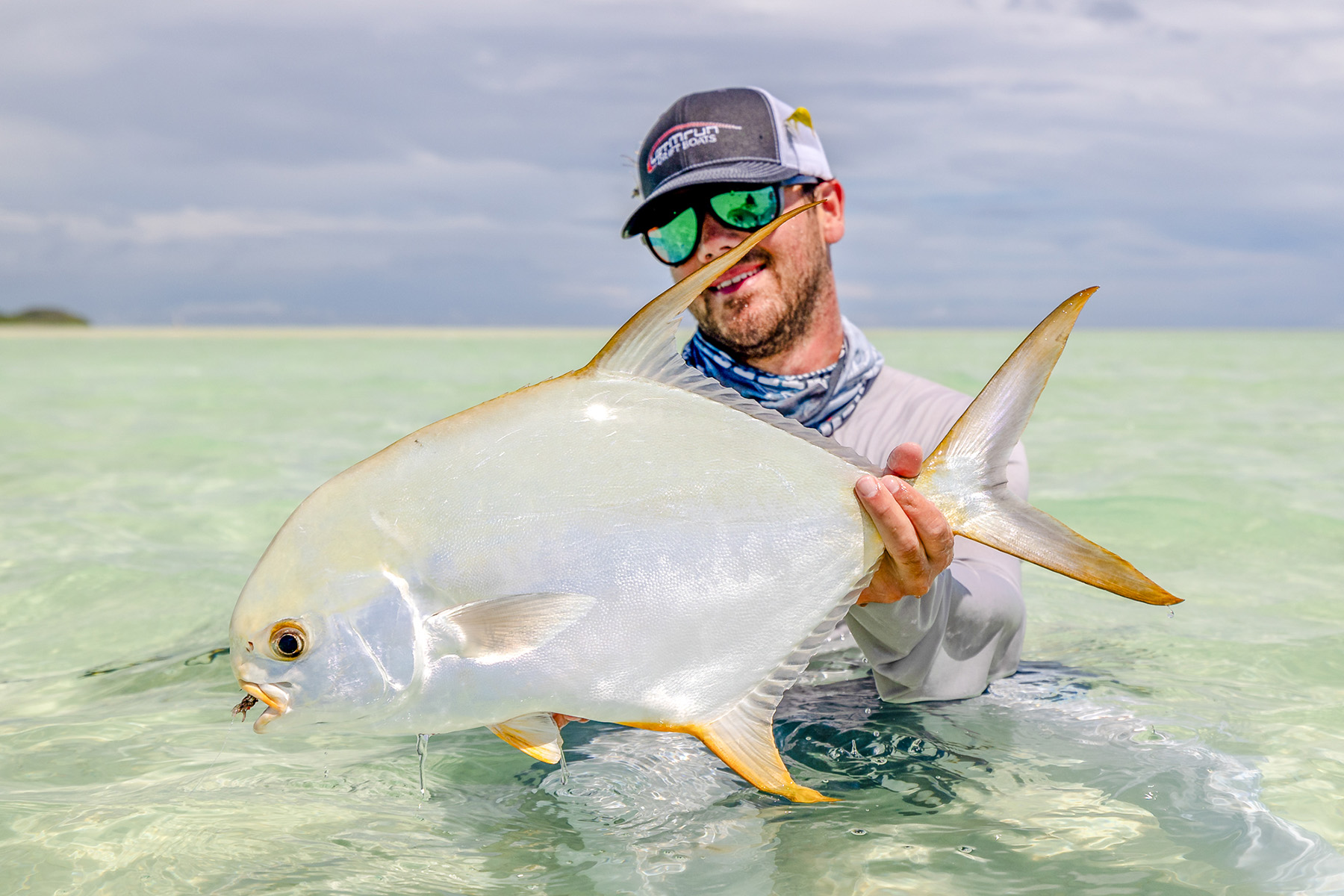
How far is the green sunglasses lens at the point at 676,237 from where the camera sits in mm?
2900

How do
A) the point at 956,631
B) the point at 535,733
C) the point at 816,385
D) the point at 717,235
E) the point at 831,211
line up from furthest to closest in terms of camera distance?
the point at 831,211 → the point at 717,235 → the point at 816,385 → the point at 956,631 → the point at 535,733

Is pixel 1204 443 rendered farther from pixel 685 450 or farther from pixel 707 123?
pixel 685 450

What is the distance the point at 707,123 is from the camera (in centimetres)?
291

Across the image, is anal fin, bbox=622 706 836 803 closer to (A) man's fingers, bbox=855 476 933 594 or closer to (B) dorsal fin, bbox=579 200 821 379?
(A) man's fingers, bbox=855 476 933 594

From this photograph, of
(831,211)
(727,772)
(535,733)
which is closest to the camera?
(535,733)

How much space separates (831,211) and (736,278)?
524 millimetres

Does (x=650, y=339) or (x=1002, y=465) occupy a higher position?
(x=650, y=339)

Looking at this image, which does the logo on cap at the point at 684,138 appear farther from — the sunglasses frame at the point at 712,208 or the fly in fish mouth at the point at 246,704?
the fly in fish mouth at the point at 246,704

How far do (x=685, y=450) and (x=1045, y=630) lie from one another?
2.49 m

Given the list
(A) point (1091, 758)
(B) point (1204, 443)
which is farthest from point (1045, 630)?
(B) point (1204, 443)

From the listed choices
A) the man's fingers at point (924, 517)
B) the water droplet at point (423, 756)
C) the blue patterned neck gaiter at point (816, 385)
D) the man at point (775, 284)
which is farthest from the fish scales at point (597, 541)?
the blue patterned neck gaiter at point (816, 385)

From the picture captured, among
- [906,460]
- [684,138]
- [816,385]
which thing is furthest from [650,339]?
[684,138]

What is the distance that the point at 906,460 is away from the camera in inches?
65.3

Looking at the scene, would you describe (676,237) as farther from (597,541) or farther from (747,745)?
(747,745)
